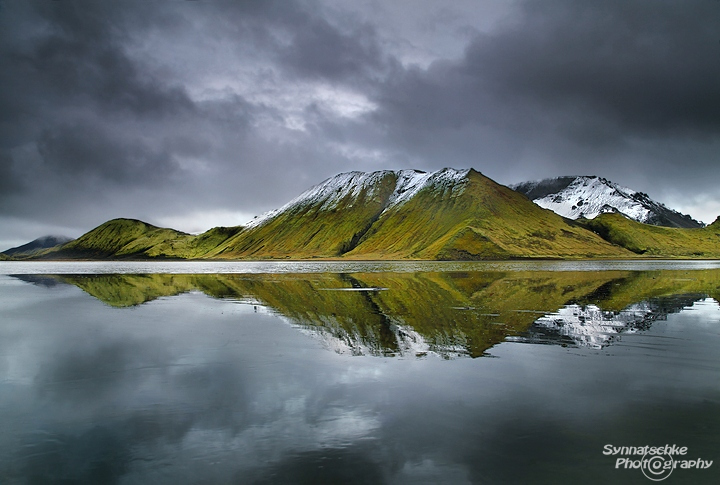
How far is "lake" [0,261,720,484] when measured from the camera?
33.0 feet

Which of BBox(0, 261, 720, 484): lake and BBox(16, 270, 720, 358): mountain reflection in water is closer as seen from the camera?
BBox(0, 261, 720, 484): lake

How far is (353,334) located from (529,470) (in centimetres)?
1605

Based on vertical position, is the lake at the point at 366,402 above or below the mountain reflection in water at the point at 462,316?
below

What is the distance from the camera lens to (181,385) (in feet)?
53.5

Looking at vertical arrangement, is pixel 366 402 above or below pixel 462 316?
below

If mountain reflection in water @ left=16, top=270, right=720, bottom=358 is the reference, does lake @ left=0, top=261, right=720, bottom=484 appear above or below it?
below

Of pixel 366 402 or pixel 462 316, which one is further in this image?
pixel 462 316

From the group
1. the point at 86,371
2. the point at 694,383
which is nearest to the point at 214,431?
the point at 86,371

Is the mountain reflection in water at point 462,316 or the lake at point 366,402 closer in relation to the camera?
the lake at point 366,402

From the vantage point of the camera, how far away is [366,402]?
46.1 ft

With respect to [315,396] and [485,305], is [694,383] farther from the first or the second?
[485,305]

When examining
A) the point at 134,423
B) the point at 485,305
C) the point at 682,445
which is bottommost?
the point at 682,445

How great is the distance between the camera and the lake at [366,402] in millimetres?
10062

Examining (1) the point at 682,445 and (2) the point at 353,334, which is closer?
(1) the point at 682,445
